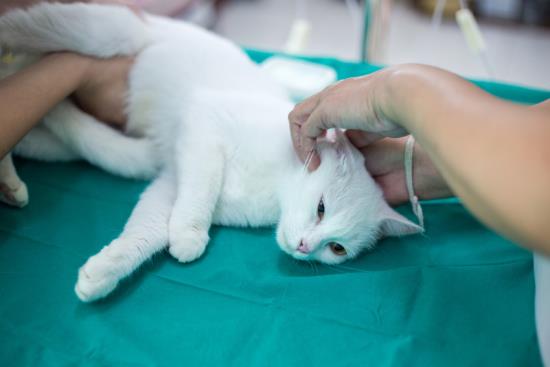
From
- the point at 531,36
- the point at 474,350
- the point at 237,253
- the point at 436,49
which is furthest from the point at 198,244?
the point at 531,36

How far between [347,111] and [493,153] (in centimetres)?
37

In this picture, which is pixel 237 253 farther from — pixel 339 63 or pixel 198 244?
pixel 339 63

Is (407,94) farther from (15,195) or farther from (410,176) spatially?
(15,195)

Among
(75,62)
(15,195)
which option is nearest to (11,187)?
(15,195)

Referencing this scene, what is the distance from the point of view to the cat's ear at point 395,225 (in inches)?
42.7

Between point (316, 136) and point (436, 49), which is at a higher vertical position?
point (316, 136)

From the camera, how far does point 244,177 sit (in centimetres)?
119

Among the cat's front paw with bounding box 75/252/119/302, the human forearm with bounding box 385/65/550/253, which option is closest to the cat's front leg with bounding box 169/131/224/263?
the cat's front paw with bounding box 75/252/119/302

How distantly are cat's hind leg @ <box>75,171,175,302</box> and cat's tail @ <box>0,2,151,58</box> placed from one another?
1.37 ft

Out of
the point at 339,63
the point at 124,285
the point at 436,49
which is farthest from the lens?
the point at 436,49

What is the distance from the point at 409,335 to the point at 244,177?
546 millimetres

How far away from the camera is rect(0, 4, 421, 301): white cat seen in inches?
41.2

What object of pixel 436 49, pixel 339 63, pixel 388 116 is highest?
pixel 388 116

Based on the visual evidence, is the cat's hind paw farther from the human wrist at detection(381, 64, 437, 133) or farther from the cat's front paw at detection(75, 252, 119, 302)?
the human wrist at detection(381, 64, 437, 133)
